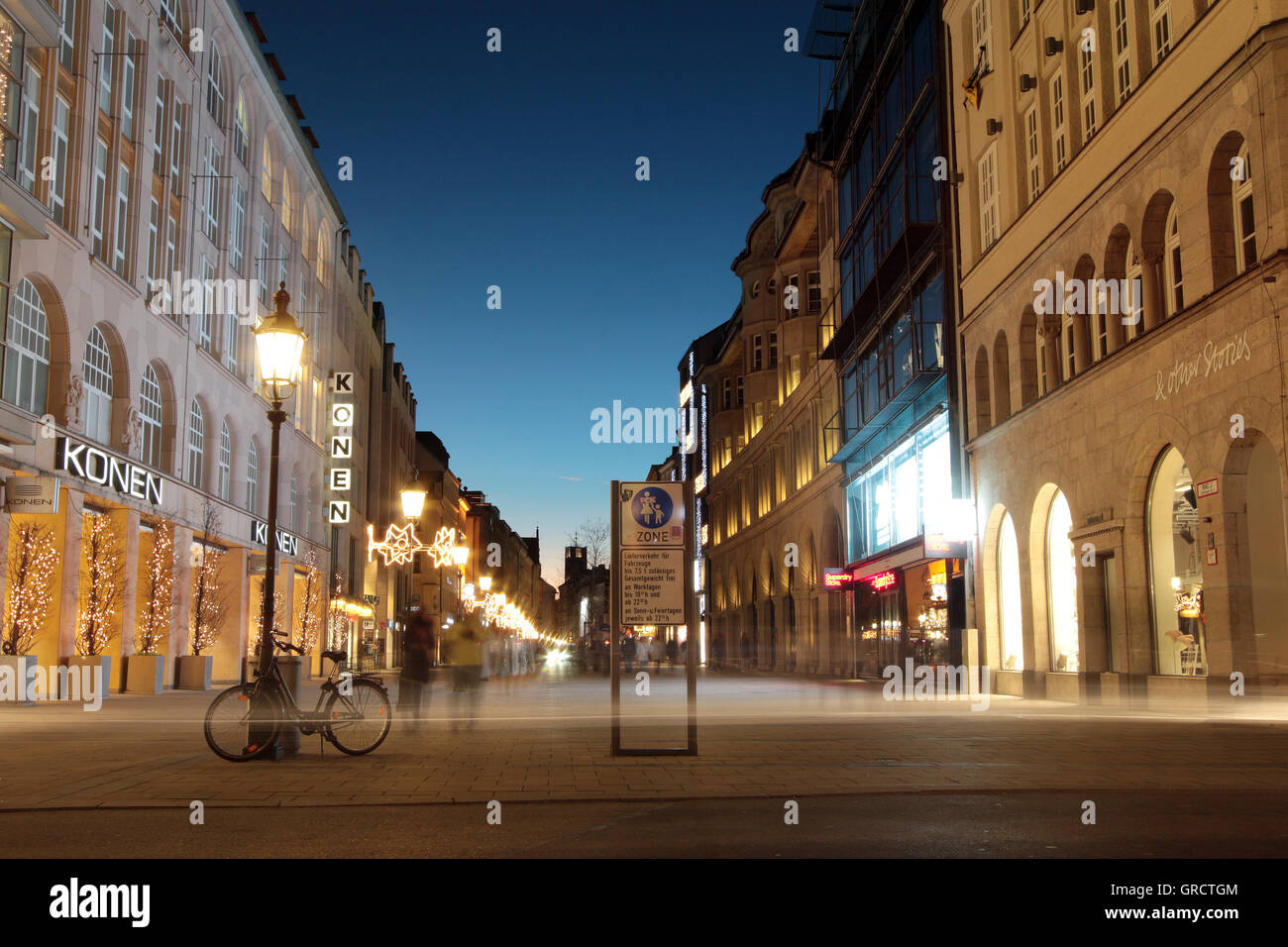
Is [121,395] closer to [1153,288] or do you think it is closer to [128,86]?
[128,86]

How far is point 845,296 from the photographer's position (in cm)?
4228

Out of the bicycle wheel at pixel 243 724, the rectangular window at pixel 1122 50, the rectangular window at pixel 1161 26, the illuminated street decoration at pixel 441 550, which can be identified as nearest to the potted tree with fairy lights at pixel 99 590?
the illuminated street decoration at pixel 441 550

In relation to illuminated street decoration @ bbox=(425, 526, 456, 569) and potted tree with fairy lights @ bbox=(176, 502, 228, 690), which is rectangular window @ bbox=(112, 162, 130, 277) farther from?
illuminated street decoration @ bbox=(425, 526, 456, 569)

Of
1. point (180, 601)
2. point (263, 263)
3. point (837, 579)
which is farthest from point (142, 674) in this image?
point (837, 579)

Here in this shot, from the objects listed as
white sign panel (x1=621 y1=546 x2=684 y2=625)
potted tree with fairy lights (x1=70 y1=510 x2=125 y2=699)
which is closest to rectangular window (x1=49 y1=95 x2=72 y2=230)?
potted tree with fairy lights (x1=70 y1=510 x2=125 y2=699)

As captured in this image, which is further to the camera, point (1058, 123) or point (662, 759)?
point (1058, 123)

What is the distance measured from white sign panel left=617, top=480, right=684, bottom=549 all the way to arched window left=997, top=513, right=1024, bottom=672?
50.1ft

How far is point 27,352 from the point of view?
2458 centimetres

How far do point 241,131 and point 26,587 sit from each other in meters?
21.7

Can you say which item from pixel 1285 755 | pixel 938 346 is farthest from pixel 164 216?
pixel 1285 755

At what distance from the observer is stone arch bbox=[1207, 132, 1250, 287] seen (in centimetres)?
1719

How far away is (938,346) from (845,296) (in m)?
11.2
